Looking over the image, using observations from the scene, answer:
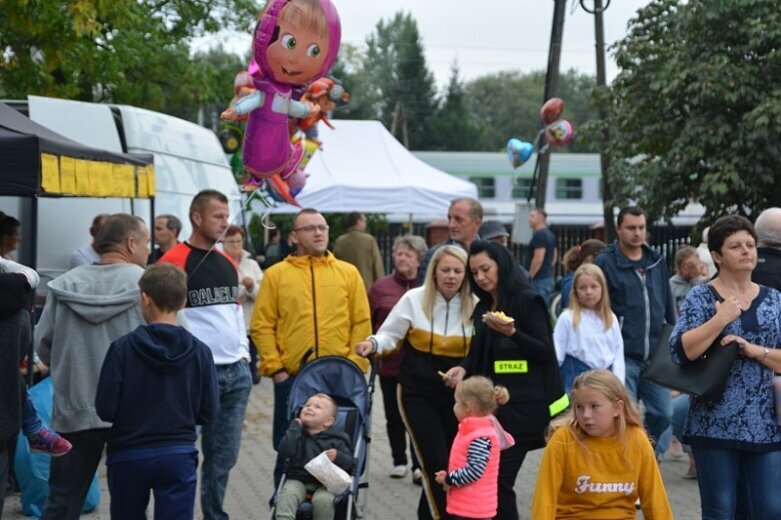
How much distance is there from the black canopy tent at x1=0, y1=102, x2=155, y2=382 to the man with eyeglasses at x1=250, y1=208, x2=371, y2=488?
160 centimetres

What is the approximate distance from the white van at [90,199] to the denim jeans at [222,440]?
407 cm

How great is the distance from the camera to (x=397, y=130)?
314 feet

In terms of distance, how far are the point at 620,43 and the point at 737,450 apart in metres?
14.7

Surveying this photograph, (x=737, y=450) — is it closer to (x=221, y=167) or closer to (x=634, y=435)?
(x=634, y=435)

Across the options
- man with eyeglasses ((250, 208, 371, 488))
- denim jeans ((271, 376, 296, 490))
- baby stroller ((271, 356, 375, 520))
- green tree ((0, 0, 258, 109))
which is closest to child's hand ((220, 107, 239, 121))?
man with eyeglasses ((250, 208, 371, 488))

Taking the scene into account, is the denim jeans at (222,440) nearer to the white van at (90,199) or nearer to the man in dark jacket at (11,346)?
the man in dark jacket at (11,346)

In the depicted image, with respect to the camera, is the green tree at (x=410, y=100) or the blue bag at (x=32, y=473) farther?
the green tree at (x=410, y=100)

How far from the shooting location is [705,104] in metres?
18.1

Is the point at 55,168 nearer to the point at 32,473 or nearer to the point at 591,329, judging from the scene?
the point at 32,473

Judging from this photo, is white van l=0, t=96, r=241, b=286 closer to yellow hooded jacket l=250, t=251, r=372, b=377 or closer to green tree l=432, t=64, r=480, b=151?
yellow hooded jacket l=250, t=251, r=372, b=377

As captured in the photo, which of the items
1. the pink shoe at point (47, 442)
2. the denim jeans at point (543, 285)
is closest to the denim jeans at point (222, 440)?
the pink shoe at point (47, 442)

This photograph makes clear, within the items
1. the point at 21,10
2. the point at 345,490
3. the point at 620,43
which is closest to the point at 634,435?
the point at 345,490

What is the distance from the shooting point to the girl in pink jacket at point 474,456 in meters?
6.52

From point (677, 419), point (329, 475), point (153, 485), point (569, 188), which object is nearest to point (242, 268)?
point (677, 419)
